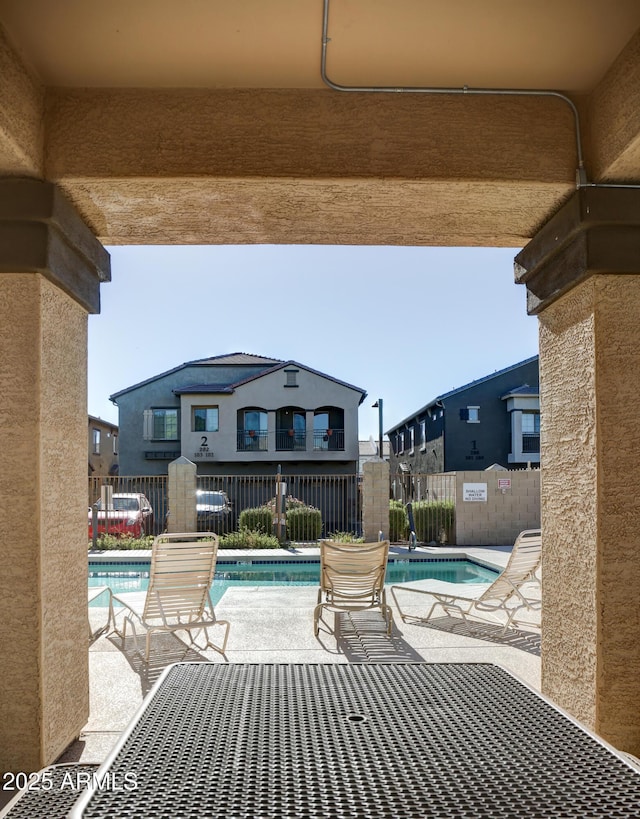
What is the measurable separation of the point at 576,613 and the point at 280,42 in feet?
10.9

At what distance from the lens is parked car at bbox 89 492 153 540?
14.6 metres

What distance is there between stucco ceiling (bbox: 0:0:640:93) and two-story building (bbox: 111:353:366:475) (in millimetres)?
23340

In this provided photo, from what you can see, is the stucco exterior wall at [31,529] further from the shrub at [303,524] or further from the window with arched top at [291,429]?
the window with arched top at [291,429]

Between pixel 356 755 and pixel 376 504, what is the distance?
13.1 metres

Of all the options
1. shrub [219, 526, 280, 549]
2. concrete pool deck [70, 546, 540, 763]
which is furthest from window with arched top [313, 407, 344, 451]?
concrete pool deck [70, 546, 540, 763]

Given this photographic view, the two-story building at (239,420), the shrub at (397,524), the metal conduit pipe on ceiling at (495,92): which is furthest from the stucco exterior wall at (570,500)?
the two-story building at (239,420)

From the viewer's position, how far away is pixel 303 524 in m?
14.7

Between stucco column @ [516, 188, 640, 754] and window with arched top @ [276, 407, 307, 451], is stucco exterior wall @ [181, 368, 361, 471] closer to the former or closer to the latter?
window with arched top @ [276, 407, 307, 451]

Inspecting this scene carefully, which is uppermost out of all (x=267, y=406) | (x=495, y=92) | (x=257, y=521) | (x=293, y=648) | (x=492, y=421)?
(x=267, y=406)

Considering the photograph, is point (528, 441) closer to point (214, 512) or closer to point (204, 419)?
point (204, 419)

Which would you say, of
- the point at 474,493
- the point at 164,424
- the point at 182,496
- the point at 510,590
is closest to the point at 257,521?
the point at 182,496

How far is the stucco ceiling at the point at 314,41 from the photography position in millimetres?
2699

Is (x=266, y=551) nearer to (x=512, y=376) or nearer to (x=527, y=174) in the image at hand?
(x=527, y=174)

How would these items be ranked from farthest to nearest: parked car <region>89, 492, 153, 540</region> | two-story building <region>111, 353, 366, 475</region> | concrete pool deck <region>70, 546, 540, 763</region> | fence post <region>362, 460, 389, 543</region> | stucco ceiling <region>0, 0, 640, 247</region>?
two-story building <region>111, 353, 366, 475</region> → parked car <region>89, 492, 153, 540</region> → fence post <region>362, 460, 389, 543</region> → concrete pool deck <region>70, 546, 540, 763</region> → stucco ceiling <region>0, 0, 640, 247</region>
